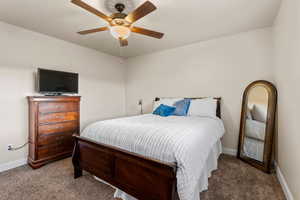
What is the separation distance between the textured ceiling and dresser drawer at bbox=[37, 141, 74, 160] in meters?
2.10

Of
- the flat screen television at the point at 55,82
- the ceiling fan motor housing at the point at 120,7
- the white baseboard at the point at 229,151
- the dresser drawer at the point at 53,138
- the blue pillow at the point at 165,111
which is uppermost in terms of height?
the ceiling fan motor housing at the point at 120,7

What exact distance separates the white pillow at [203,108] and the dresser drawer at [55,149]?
2.45 m

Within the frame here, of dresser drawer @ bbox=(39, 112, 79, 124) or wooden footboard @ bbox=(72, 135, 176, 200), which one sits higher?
dresser drawer @ bbox=(39, 112, 79, 124)

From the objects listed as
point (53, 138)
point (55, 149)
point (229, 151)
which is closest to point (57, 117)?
point (53, 138)

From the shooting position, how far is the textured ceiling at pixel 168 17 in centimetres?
193

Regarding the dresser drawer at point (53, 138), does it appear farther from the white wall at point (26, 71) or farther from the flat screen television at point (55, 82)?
the flat screen television at point (55, 82)

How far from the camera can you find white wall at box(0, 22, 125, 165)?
235cm

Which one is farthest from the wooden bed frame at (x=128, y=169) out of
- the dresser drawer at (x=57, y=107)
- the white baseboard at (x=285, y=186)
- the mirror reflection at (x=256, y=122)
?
the mirror reflection at (x=256, y=122)

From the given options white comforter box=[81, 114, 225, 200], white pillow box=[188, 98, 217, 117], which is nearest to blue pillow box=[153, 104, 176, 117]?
white pillow box=[188, 98, 217, 117]

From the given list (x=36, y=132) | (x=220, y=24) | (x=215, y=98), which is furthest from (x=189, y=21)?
(x=36, y=132)

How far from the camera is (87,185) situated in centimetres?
188

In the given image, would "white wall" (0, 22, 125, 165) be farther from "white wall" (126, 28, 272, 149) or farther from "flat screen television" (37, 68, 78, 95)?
"white wall" (126, 28, 272, 149)

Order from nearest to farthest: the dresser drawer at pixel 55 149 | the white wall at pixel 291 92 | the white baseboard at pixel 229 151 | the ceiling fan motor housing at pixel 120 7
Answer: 1. the white wall at pixel 291 92
2. the ceiling fan motor housing at pixel 120 7
3. the dresser drawer at pixel 55 149
4. the white baseboard at pixel 229 151

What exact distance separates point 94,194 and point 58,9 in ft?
8.29
